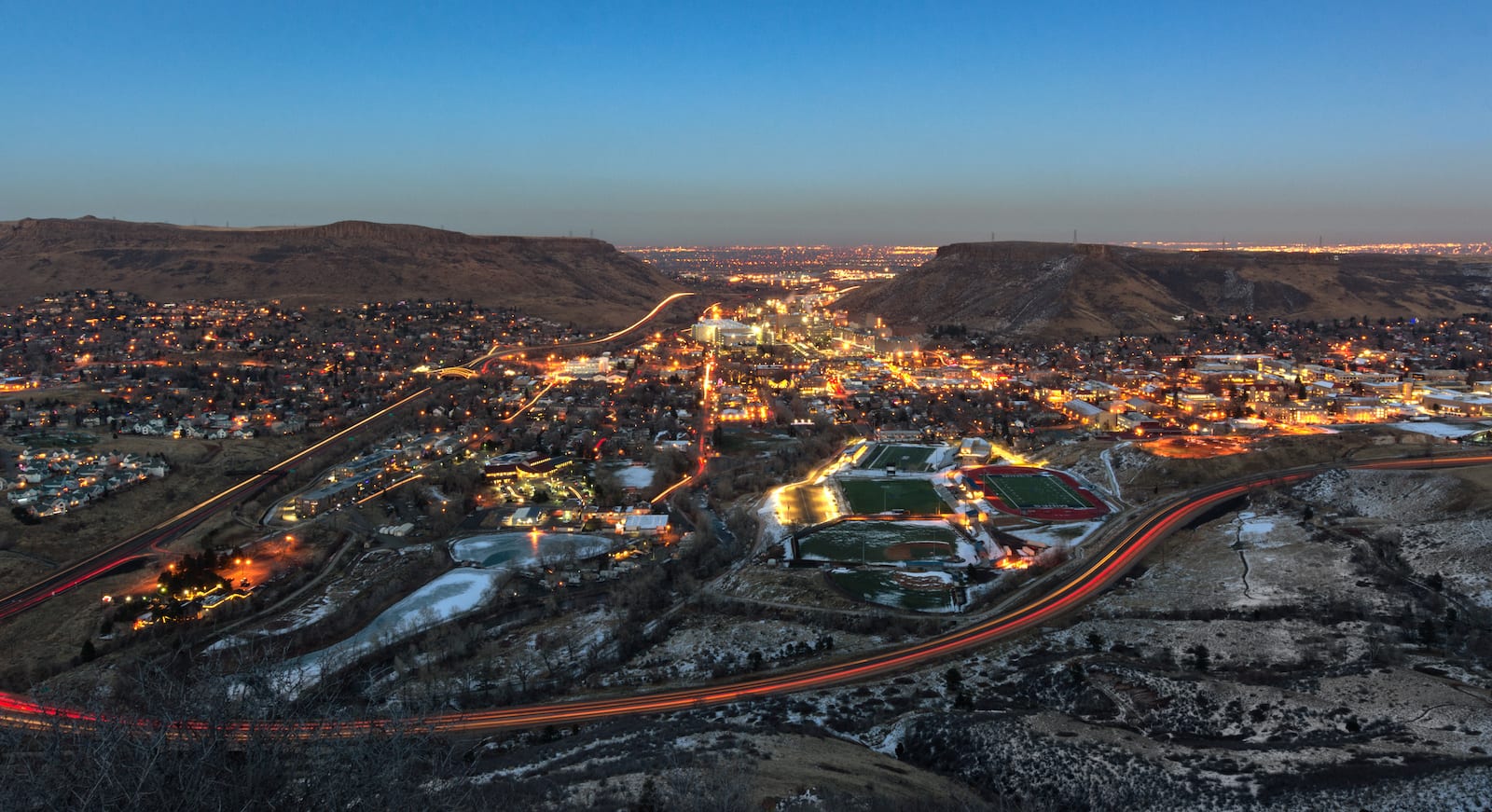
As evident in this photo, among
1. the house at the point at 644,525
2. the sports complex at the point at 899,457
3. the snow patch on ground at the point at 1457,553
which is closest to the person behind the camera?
the snow patch on ground at the point at 1457,553

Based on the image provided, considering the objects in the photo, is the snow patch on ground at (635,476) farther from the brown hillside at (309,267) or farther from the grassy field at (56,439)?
the brown hillside at (309,267)

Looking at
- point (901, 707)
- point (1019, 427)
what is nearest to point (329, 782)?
point (901, 707)

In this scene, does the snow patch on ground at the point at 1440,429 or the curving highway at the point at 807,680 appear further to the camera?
the snow patch on ground at the point at 1440,429


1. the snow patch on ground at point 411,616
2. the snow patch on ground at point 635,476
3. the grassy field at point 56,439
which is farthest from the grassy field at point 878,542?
the grassy field at point 56,439

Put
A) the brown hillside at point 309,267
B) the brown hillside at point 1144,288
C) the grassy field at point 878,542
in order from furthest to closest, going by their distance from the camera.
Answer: the brown hillside at point 309,267
the brown hillside at point 1144,288
the grassy field at point 878,542

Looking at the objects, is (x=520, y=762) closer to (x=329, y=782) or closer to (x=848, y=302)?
(x=329, y=782)

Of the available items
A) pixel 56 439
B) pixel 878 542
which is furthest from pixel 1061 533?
pixel 56 439
